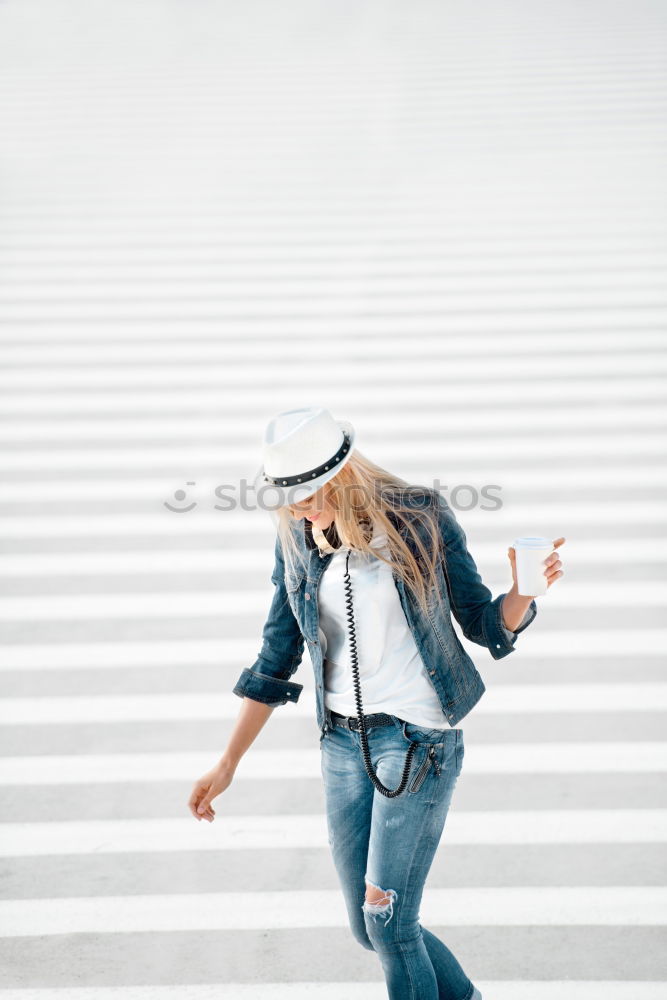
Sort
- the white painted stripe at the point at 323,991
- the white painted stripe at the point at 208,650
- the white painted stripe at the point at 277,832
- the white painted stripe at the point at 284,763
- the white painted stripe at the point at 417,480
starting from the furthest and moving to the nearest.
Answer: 1. the white painted stripe at the point at 417,480
2. the white painted stripe at the point at 208,650
3. the white painted stripe at the point at 284,763
4. the white painted stripe at the point at 277,832
5. the white painted stripe at the point at 323,991

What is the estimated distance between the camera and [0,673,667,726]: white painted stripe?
3.38 m

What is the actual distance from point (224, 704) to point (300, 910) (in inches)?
39.7

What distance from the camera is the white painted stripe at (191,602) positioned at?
3914 millimetres

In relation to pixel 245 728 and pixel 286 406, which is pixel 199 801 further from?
pixel 286 406

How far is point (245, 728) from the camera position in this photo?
201cm

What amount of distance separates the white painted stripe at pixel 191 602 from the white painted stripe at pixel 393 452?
926mm

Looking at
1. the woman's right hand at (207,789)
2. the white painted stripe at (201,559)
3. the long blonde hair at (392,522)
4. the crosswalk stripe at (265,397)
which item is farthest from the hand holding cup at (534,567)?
the crosswalk stripe at (265,397)

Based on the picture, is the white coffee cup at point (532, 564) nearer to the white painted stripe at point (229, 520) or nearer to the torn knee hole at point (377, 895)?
the torn knee hole at point (377, 895)

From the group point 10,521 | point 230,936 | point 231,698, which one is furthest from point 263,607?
point 230,936

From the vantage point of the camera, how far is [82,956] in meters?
2.51

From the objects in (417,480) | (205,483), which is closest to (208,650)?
(205,483)

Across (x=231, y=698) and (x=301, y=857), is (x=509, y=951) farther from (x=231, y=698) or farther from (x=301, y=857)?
(x=231, y=698)

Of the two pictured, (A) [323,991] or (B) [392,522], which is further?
(A) [323,991]

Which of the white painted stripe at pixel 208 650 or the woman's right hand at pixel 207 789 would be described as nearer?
the woman's right hand at pixel 207 789
